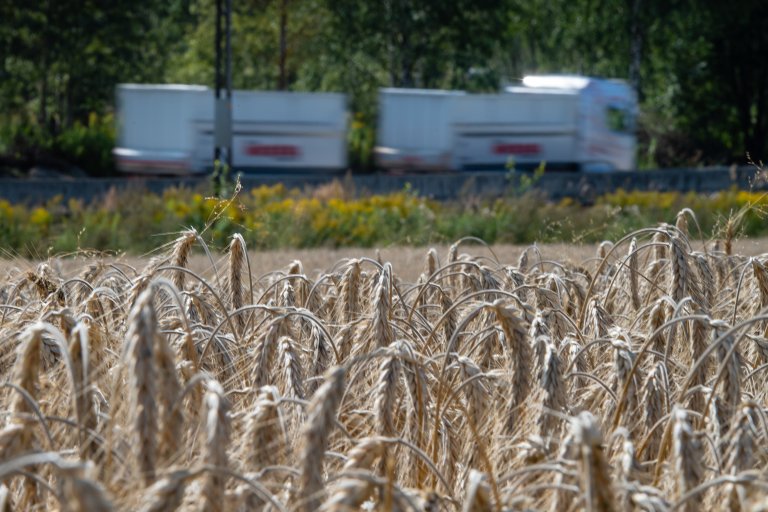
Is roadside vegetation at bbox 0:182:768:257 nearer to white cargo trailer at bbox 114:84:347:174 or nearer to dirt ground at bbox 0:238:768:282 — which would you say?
dirt ground at bbox 0:238:768:282

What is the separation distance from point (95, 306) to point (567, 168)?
88.9ft

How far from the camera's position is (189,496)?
3246 millimetres

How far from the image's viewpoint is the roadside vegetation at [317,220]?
643 inches

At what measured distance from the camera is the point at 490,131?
30.8 metres

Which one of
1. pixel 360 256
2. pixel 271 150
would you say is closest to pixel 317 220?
pixel 360 256

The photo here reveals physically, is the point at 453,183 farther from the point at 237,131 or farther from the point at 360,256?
the point at 360,256

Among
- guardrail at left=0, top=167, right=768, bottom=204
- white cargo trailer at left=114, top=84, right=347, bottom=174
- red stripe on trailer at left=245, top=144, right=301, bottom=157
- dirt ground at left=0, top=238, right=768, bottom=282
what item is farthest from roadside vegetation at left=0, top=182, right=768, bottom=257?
red stripe on trailer at left=245, top=144, right=301, bottom=157

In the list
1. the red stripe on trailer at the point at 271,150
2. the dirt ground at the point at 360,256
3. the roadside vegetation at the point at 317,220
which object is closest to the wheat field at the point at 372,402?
the dirt ground at the point at 360,256

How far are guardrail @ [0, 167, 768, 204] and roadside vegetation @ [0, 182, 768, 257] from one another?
1.50 m

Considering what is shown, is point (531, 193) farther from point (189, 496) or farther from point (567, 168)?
point (189, 496)

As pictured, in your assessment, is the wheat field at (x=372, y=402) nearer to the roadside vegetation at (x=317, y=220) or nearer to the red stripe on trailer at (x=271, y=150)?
the roadside vegetation at (x=317, y=220)

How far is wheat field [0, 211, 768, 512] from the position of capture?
294 cm

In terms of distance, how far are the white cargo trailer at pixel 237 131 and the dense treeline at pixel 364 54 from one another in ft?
12.9

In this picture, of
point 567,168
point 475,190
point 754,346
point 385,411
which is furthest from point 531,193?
point 385,411
